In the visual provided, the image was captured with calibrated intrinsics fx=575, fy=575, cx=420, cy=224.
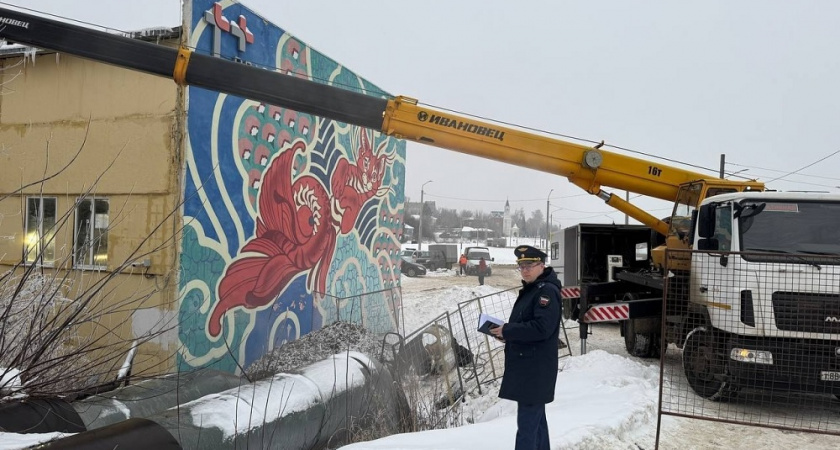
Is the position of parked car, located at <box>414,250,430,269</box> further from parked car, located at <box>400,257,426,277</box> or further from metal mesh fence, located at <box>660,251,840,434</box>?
metal mesh fence, located at <box>660,251,840,434</box>

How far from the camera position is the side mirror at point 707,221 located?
22.5 feet

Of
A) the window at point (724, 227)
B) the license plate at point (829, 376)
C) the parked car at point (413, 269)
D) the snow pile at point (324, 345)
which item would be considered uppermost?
the window at point (724, 227)

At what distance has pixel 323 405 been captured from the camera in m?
5.20

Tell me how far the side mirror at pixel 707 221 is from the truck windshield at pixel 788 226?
281 millimetres

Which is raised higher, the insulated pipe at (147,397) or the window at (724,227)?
the window at (724,227)

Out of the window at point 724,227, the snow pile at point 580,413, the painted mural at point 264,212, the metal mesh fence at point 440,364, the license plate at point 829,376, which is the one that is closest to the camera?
the snow pile at point 580,413

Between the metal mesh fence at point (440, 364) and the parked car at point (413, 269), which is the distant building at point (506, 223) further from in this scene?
the metal mesh fence at point (440, 364)

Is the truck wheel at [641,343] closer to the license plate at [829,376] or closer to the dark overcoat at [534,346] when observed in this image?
the license plate at [829,376]

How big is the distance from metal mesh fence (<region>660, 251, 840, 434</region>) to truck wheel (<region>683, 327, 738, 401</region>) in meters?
0.01

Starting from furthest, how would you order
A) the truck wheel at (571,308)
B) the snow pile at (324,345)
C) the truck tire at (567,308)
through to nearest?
the truck tire at (567,308), the truck wheel at (571,308), the snow pile at (324,345)

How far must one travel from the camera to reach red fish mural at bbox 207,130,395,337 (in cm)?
937

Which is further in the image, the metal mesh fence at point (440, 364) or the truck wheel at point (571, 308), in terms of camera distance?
the truck wheel at point (571, 308)

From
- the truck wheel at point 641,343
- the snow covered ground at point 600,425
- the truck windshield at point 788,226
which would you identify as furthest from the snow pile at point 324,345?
the truck windshield at point 788,226

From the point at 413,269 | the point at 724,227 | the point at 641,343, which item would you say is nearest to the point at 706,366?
the point at 724,227
